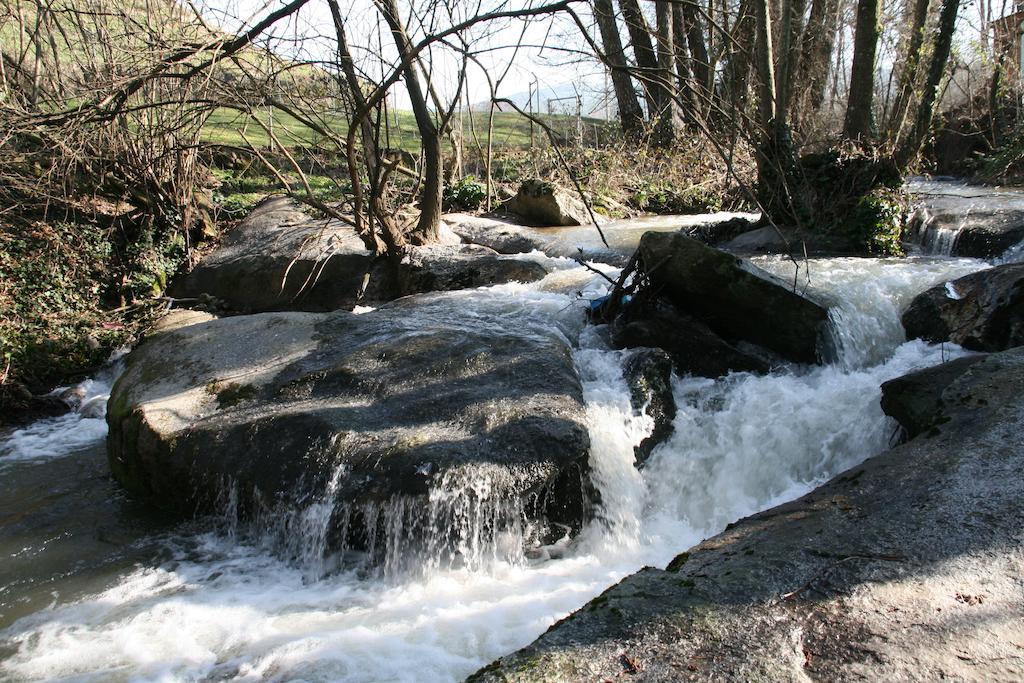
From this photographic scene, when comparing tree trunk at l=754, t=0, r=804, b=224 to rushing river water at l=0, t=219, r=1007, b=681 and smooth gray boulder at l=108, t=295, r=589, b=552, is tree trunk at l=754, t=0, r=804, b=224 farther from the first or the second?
smooth gray boulder at l=108, t=295, r=589, b=552

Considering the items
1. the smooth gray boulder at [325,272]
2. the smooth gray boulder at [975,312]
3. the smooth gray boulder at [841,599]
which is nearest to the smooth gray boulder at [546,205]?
the smooth gray boulder at [325,272]

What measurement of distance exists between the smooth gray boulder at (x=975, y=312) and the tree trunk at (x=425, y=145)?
5.43 m

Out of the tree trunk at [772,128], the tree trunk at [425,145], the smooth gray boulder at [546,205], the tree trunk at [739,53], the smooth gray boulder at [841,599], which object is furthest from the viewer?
the smooth gray boulder at [546,205]

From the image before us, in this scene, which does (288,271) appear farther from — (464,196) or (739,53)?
(739,53)

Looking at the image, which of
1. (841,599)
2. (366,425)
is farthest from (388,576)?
(841,599)

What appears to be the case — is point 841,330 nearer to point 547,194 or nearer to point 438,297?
point 438,297

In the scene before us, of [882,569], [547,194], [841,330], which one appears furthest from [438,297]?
[882,569]

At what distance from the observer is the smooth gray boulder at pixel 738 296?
659 centimetres

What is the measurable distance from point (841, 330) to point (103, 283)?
8378mm

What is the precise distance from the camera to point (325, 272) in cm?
951

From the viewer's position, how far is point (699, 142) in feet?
52.6

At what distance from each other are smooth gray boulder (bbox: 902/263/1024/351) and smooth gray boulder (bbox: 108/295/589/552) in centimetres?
341

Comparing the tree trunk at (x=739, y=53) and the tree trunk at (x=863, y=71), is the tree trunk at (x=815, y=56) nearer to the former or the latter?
the tree trunk at (x=739, y=53)

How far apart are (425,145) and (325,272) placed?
2.03 m
